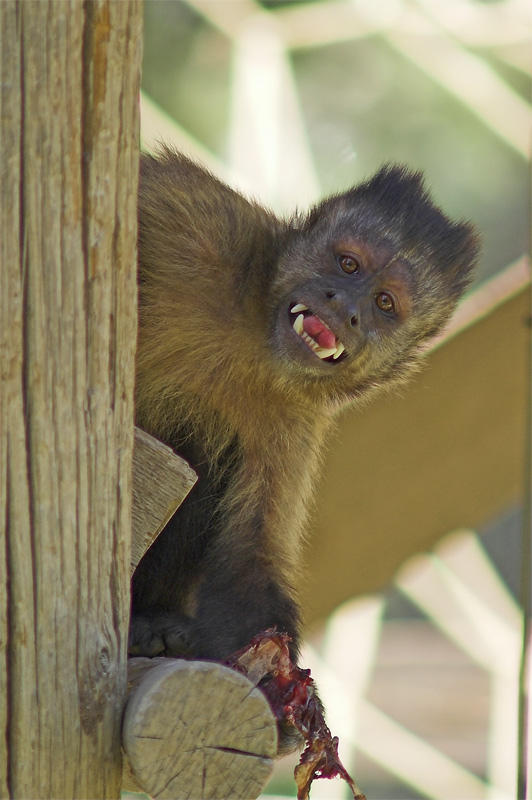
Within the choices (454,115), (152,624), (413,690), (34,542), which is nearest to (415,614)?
(413,690)

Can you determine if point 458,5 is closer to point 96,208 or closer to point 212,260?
point 212,260

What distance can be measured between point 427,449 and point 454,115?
13.0 ft

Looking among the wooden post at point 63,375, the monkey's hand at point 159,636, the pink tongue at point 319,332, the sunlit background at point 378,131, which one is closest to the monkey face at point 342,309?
the pink tongue at point 319,332

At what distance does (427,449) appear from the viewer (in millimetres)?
4824

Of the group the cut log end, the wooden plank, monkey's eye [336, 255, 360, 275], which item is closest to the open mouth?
monkey's eye [336, 255, 360, 275]

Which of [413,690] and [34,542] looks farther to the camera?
[413,690]

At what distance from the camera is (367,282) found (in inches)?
136

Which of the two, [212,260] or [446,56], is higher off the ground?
[446,56]

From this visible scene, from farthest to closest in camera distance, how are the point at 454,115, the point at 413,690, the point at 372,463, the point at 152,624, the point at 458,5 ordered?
the point at 413,690, the point at 454,115, the point at 458,5, the point at 372,463, the point at 152,624

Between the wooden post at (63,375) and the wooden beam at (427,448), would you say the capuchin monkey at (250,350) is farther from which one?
the wooden post at (63,375)

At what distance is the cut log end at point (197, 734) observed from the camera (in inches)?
77.3

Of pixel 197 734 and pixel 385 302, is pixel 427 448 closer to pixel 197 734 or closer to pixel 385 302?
pixel 385 302

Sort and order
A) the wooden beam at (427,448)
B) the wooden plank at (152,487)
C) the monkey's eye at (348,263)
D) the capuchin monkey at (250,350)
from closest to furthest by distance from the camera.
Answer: the wooden plank at (152,487), the capuchin monkey at (250,350), the monkey's eye at (348,263), the wooden beam at (427,448)

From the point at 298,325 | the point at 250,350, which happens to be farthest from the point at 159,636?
the point at 298,325
